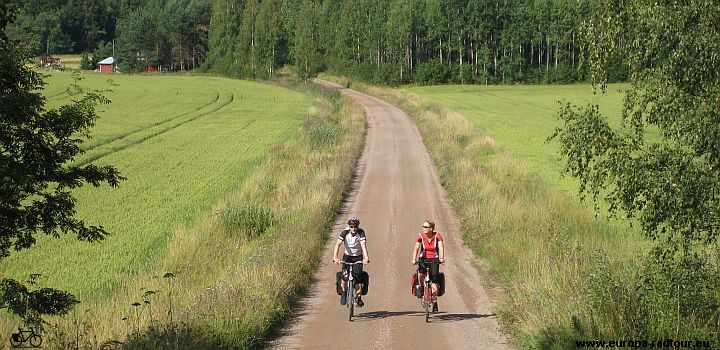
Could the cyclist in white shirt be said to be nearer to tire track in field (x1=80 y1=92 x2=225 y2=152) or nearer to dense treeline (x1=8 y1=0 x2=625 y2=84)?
tire track in field (x1=80 y1=92 x2=225 y2=152)

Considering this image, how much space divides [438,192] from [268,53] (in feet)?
332

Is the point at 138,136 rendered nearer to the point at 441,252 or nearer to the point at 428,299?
the point at 441,252

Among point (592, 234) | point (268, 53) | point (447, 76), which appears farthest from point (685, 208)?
point (268, 53)

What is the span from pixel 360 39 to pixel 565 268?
11247 centimetres

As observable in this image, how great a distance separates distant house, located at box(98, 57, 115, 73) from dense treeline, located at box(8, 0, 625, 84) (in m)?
2.25

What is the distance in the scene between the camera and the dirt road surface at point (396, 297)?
35.0ft

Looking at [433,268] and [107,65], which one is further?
[107,65]

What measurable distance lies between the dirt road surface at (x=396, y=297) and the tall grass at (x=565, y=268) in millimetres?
498

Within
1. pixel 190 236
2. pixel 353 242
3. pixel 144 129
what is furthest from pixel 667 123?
pixel 144 129

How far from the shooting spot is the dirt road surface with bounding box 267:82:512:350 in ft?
35.0

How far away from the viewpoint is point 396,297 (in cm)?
1340

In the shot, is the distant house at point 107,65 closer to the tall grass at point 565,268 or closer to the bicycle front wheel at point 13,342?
the tall grass at point 565,268

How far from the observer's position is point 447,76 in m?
110

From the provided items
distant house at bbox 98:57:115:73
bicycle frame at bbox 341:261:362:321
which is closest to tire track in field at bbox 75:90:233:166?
bicycle frame at bbox 341:261:362:321
